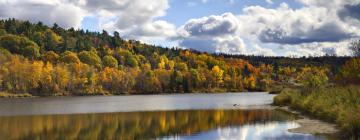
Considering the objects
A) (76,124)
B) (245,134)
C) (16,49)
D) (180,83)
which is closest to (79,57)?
(16,49)

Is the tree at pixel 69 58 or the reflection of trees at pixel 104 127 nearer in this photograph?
the reflection of trees at pixel 104 127

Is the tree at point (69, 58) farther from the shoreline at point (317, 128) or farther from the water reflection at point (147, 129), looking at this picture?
the shoreline at point (317, 128)

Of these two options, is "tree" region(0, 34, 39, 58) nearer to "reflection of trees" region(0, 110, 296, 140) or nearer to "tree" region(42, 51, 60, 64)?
"tree" region(42, 51, 60, 64)

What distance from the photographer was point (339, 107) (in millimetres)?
35969

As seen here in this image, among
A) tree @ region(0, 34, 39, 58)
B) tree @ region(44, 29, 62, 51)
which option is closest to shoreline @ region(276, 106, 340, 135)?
tree @ region(0, 34, 39, 58)

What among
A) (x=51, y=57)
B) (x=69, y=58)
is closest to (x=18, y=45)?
(x=51, y=57)

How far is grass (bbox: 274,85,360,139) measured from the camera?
91.0 ft

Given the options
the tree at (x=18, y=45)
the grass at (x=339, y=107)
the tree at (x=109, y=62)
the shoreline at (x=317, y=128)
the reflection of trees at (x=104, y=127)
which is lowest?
the reflection of trees at (x=104, y=127)

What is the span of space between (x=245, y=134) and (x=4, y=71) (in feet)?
365

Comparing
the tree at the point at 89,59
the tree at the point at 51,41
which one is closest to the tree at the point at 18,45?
the tree at the point at 51,41

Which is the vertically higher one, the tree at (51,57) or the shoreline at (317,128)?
the tree at (51,57)

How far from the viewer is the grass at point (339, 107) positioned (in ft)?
91.0

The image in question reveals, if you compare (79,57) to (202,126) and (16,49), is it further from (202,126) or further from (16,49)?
(202,126)

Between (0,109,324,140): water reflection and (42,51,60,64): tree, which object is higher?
(42,51,60,64): tree
